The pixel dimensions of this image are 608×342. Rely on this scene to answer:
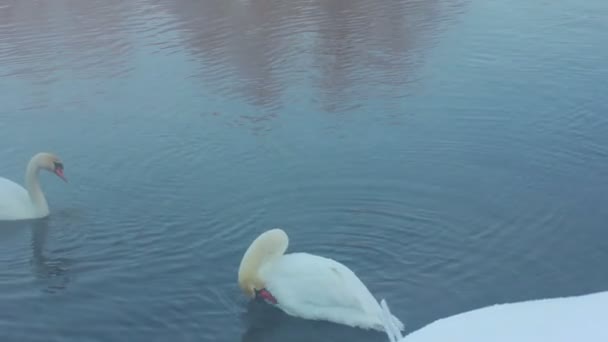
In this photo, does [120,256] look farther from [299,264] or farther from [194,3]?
[194,3]

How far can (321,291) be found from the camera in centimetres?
476

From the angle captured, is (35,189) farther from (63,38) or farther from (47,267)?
(63,38)

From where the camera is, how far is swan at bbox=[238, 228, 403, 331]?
4.68 m

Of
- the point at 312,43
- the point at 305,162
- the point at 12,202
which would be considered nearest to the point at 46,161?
the point at 12,202

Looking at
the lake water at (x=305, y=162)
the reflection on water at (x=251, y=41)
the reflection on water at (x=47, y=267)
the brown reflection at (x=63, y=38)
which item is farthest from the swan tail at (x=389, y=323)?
the brown reflection at (x=63, y=38)

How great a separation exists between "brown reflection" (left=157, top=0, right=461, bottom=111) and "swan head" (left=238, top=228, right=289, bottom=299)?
3012 millimetres

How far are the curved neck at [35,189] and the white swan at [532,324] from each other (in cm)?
460

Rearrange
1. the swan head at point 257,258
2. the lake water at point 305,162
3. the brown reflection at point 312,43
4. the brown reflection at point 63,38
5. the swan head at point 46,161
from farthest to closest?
the brown reflection at point 63,38, the brown reflection at point 312,43, the swan head at point 46,161, the lake water at point 305,162, the swan head at point 257,258

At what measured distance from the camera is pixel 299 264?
4953mm

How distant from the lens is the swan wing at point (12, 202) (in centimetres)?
620

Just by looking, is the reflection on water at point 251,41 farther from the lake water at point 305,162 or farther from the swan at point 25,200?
the swan at point 25,200

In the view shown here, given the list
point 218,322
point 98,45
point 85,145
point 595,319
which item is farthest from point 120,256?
point 98,45

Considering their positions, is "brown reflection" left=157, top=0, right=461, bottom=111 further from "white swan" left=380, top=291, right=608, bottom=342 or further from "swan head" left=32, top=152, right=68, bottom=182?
"white swan" left=380, top=291, right=608, bottom=342

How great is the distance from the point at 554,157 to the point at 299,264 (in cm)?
267
